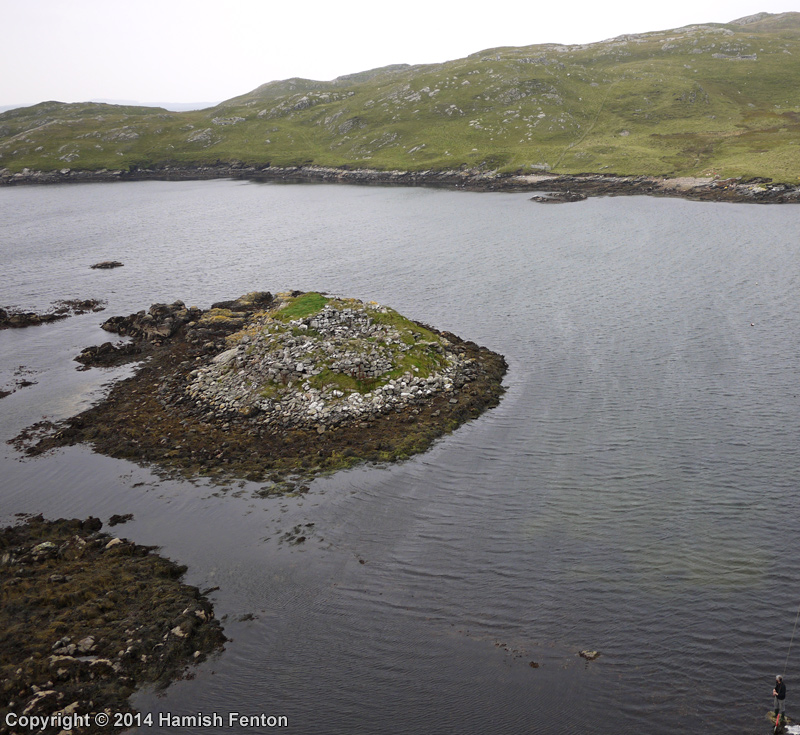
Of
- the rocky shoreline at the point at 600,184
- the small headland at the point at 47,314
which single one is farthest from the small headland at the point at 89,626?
the rocky shoreline at the point at 600,184

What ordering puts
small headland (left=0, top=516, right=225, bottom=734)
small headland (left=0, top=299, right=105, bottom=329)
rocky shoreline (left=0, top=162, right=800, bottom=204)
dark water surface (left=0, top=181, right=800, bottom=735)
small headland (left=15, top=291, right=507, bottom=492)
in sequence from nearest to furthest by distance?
small headland (left=0, top=516, right=225, bottom=734), dark water surface (left=0, top=181, right=800, bottom=735), small headland (left=15, top=291, right=507, bottom=492), small headland (left=0, top=299, right=105, bottom=329), rocky shoreline (left=0, top=162, right=800, bottom=204)

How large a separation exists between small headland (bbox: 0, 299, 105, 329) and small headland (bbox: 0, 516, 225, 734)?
174 ft

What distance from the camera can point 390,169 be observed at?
7731 inches

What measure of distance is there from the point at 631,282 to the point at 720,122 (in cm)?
13749

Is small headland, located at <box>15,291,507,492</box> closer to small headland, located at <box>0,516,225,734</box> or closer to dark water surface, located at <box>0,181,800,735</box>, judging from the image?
dark water surface, located at <box>0,181,800,735</box>

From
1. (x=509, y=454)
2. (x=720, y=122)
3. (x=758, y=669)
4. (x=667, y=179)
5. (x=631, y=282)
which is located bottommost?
(x=758, y=669)

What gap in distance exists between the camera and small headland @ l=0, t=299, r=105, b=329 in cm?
7706

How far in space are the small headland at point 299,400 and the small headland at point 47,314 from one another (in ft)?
98.0

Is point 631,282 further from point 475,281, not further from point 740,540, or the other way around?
point 740,540

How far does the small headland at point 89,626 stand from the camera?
952 inches

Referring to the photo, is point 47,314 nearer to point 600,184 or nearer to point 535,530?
point 535,530

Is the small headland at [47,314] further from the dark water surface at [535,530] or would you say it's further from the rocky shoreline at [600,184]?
the rocky shoreline at [600,184]

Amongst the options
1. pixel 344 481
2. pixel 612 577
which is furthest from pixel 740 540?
pixel 344 481

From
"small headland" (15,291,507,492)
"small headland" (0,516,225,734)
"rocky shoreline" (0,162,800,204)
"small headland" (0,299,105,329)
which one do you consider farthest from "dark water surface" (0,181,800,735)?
"rocky shoreline" (0,162,800,204)
